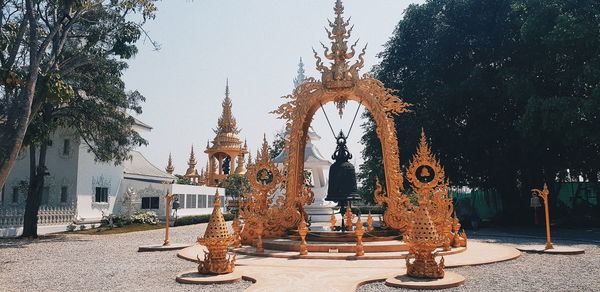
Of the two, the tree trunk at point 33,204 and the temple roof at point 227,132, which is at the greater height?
the temple roof at point 227,132

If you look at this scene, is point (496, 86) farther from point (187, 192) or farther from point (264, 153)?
point (187, 192)

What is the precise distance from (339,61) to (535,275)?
7356 mm

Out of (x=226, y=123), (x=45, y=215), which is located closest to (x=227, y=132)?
(x=226, y=123)

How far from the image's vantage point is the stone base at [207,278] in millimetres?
7227

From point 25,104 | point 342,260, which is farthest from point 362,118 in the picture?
point 25,104

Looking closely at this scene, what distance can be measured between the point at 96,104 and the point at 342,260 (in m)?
14.1

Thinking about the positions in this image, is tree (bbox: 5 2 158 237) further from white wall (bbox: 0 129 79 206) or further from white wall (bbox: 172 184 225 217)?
white wall (bbox: 172 184 225 217)

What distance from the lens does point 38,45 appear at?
14.3 m

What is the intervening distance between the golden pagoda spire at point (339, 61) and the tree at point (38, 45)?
6.10m

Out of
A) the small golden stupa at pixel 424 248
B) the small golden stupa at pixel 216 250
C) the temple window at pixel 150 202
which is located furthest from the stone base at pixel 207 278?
the temple window at pixel 150 202

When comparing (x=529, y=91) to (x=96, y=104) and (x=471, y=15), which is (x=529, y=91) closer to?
(x=471, y=15)

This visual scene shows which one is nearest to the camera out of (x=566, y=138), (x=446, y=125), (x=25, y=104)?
(x=25, y=104)

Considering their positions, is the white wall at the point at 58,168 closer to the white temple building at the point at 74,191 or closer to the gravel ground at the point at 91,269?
the white temple building at the point at 74,191

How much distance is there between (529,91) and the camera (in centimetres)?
1888
